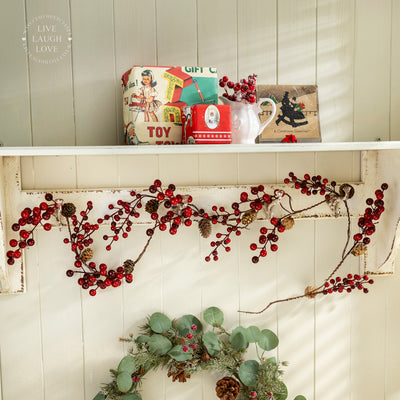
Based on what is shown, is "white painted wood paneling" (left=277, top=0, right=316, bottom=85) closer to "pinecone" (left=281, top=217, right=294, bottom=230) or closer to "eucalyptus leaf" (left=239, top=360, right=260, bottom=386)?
"pinecone" (left=281, top=217, right=294, bottom=230)

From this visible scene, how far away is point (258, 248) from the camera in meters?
1.22

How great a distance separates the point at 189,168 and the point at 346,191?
0.51m

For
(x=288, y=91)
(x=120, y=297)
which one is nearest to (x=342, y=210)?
(x=288, y=91)

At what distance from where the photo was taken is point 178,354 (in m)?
1.18

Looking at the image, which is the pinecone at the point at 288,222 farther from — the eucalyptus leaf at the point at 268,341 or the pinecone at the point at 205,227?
the eucalyptus leaf at the point at 268,341

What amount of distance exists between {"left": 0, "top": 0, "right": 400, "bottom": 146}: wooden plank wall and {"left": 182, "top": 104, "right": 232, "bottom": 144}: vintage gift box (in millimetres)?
277

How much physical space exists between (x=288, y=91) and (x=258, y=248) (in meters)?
0.49

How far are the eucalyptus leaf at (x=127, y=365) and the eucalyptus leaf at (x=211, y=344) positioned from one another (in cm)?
23

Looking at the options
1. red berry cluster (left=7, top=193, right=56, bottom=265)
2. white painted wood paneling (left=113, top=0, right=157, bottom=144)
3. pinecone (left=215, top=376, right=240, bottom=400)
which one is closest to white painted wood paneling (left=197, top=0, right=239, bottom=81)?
white painted wood paneling (left=113, top=0, right=157, bottom=144)

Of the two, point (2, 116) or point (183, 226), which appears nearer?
point (2, 116)

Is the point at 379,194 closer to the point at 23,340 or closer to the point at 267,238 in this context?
the point at 267,238

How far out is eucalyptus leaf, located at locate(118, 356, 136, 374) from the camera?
1185 mm

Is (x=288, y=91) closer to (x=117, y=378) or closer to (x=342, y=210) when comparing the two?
(x=342, y=210)

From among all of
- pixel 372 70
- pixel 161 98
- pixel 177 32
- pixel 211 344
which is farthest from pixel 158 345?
pixel 372 70
